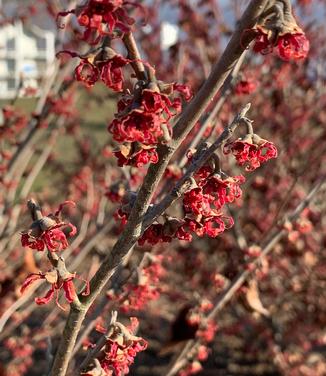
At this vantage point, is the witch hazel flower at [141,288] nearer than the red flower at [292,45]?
No

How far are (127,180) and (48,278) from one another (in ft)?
2.80

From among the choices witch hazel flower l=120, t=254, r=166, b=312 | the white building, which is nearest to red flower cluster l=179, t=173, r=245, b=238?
witch hazel flower l=120, t=254, r=166, b=312

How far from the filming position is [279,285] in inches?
244

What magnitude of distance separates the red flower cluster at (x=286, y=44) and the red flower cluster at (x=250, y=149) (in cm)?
22

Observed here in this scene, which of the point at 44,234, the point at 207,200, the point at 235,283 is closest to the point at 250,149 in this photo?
the point at 207,200

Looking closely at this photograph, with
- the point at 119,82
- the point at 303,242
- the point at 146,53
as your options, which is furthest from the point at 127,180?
the point at 146,53

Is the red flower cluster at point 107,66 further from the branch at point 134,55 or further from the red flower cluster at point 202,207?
the red flower cluster at point 202,207

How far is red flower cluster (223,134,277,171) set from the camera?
138cm

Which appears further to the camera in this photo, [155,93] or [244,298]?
[244,298]

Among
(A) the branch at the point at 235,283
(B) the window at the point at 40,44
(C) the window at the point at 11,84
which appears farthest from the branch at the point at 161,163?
(B) the window at the point at 40,44

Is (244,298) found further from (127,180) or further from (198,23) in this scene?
(198,23)

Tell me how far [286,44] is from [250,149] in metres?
0.28

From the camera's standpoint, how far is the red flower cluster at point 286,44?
1181mm

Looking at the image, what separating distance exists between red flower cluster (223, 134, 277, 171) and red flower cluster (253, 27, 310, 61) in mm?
221
